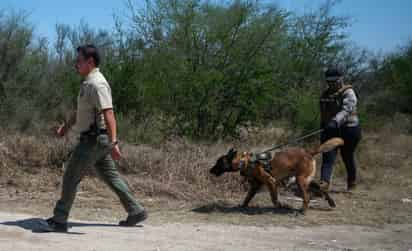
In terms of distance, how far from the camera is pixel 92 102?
6.97m

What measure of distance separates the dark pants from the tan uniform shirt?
4.35 metres

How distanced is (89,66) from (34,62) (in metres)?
11.2

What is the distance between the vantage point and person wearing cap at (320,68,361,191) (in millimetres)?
9945

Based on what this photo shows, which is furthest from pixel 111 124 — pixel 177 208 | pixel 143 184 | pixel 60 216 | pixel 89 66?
pixel 143 184

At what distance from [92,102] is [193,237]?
6.30 feet

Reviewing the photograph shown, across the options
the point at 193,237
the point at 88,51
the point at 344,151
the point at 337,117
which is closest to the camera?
the point at 88,51

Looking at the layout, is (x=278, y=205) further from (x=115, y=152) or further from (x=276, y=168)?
(x=115, y=152)

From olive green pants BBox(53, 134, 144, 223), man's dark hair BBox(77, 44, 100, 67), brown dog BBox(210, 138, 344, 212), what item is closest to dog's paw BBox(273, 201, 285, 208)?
brown dog BBox(210, 138, 344, 212)

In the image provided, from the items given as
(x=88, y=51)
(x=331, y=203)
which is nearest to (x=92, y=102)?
(x=88, y=51)

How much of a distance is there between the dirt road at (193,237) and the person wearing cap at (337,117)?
182 cm

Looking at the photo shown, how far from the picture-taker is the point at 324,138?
10539 millimetres

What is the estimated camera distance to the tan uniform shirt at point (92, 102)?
272 inches

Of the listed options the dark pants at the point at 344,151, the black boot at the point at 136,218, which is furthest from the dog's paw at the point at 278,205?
the black boot at the point at 136,218

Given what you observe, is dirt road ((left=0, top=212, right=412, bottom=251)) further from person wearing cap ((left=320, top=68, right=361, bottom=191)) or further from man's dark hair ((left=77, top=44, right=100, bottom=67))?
man's dark hair ((left=77, top=44, right=100, bottom=67))
